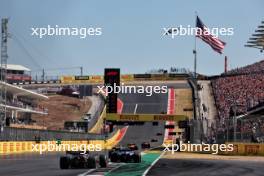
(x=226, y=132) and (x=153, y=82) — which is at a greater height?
(x=153, y=82)

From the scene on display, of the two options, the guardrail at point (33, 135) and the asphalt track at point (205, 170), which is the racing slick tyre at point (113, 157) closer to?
the asphalt track at point (205, 170)

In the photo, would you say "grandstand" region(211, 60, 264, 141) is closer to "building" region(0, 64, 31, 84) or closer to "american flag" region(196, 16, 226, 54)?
"american flag" region(196, 16, 226, 54)

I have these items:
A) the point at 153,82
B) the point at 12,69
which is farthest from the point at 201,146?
the point at 12,69

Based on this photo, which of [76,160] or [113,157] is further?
[113,157]

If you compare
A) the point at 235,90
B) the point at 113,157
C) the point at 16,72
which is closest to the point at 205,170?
the point at 113,157

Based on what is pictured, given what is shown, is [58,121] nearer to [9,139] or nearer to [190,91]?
[190,91]

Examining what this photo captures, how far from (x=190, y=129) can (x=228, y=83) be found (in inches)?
2226

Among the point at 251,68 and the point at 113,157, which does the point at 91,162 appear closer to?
the point at 113,157

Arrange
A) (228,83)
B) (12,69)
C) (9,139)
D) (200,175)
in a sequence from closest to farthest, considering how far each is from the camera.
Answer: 1. (200,175)
2. (9,139)
3. (228,83)
4. (12,69)

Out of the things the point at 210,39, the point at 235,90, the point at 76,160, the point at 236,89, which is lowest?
the point at 76,160

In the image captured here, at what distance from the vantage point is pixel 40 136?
58906 mm

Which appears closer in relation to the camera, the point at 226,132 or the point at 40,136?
the point at 226,132

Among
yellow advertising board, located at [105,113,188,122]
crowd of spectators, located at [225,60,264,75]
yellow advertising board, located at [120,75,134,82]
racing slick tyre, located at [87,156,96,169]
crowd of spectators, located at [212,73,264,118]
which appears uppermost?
crowd of spectators, located at [225,60,264,75]

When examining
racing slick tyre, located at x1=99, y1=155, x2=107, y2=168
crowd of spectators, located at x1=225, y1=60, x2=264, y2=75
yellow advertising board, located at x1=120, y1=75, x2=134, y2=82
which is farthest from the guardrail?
crowd of spectators, located at x1=225, y1=60, x2=264, y2=75
